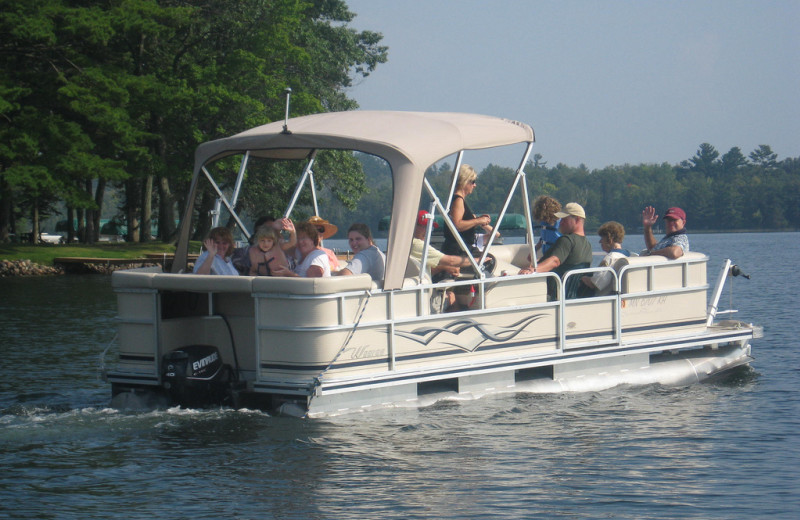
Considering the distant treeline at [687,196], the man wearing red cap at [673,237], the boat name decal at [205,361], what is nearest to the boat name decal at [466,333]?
Answer: the boat name decal at [205,361]

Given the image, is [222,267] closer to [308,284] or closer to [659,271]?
[308,284]

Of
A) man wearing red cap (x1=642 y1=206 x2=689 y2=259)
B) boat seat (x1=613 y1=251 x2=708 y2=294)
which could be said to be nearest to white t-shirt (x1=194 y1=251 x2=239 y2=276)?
boat seat (x1=613 y1=251 x2=708 y2=294)

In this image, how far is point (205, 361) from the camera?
9.49 meters

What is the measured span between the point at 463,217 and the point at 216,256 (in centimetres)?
265

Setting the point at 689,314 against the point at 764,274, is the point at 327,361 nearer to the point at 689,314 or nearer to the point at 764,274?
the point at 689,314

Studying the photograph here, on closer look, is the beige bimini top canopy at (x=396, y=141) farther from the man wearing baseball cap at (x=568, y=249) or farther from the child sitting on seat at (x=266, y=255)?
the man wearing baseball cap at (x=568, y=249)

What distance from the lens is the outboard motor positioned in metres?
9.38

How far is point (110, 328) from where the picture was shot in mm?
19219

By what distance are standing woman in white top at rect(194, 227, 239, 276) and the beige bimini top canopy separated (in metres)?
0.65

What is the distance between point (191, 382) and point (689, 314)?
600 centimetres

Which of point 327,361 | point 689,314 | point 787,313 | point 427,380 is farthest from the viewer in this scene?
point 787,313

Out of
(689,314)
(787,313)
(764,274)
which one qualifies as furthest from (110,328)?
(764,274)

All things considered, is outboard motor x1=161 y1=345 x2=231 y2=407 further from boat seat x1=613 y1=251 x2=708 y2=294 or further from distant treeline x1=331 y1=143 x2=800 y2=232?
distant treeline x1=331 y1=143 x2=800 y2=232

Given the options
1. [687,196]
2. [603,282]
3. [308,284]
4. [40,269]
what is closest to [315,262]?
[308,284]
